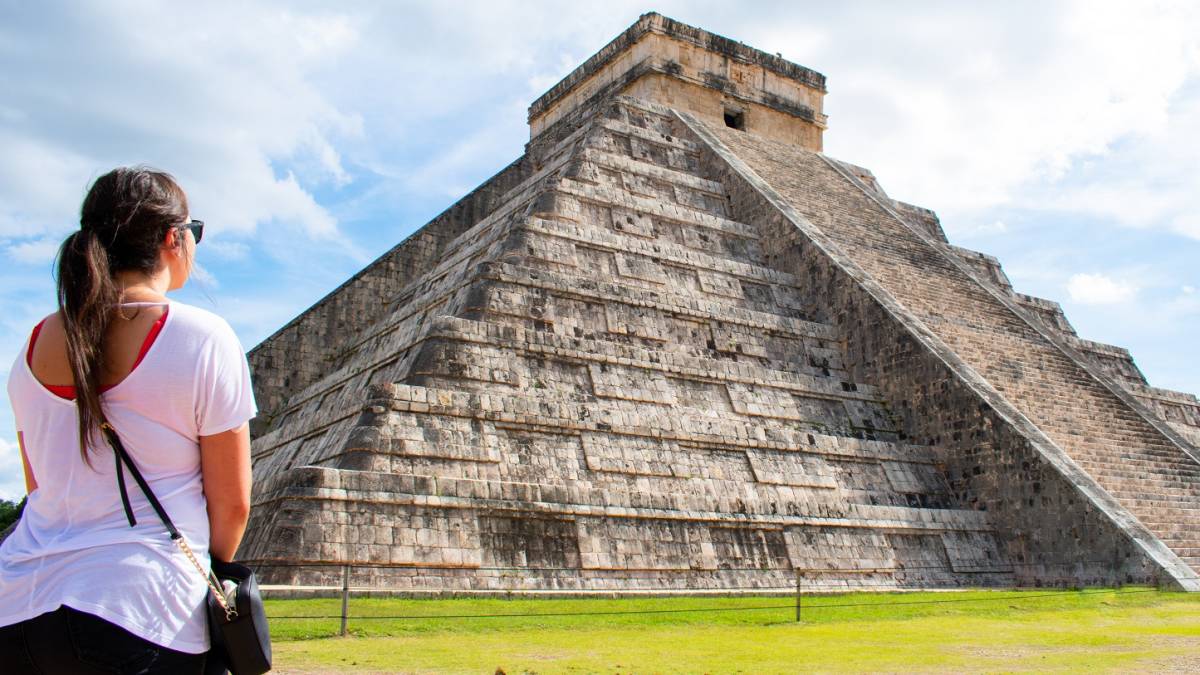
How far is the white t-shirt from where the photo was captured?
91.8 inches

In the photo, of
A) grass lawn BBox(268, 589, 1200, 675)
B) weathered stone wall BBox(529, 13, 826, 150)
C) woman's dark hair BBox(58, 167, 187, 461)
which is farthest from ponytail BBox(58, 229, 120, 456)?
weathered stone wall BBox(529, 13, 826, 150)

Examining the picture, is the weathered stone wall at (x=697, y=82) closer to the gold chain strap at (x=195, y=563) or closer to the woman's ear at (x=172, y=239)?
the woman's ear at (x=172, y=239)

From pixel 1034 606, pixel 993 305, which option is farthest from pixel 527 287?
pixel 993 305

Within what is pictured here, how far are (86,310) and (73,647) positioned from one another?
0.74 m

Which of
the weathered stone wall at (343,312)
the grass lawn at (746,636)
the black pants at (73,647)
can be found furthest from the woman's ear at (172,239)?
the weathered stone wall at (343,312)

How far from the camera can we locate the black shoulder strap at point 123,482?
2400 millimetres

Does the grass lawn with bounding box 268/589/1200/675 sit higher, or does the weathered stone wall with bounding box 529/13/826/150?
the weathered stone wall with bounding box 529/13/826/150

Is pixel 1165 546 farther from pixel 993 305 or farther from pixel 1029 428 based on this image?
pixel 993 305

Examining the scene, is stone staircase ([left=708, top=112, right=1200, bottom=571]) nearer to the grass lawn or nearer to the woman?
the grass lawn

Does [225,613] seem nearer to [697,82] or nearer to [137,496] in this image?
[137,496]

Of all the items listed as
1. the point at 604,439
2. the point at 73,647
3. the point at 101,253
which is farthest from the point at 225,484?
the point at 604,439

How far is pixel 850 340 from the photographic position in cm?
1773

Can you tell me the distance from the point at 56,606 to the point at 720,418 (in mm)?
12582

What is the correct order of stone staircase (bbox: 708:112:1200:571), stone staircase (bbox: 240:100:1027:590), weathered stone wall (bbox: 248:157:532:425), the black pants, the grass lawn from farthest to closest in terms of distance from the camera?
weathered stone wall (bbox: 248:157:532:425) → stone staircase (bbox: 708:112:1200:571) → stone staircase (bbox: 240:100:1027:590) → the grass lawn → the black pants
